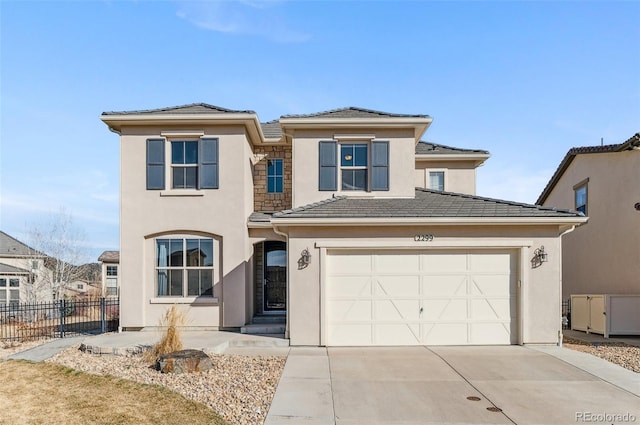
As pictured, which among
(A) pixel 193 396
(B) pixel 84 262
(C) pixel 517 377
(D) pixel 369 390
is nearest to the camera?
(A) pixel 193 396

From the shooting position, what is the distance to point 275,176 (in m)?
14.8

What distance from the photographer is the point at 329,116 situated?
13.0 meters

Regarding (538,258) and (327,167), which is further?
(327,167)

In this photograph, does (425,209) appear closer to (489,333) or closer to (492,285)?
(492,285)

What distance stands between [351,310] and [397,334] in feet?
4.23

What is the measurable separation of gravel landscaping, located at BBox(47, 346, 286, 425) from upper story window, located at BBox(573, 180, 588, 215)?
517 inches

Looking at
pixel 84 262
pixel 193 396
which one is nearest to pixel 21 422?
pixel 193 396

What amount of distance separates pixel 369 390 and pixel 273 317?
6.68 meters

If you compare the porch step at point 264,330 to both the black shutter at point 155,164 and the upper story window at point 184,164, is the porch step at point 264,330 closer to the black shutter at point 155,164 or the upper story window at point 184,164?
the upper story window at point 184,164

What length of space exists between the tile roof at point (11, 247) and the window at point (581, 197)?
31497mm

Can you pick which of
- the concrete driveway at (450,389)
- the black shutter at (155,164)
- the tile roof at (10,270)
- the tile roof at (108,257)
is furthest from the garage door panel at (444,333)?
the tile roof at (108,257)

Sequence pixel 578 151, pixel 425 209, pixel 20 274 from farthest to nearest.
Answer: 1. pixel 20 274
2. pixel 578 151
3. pixel 425 209

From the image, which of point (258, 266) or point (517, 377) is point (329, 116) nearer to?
point (258, 266)

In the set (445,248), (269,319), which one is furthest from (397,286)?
(269,319)
